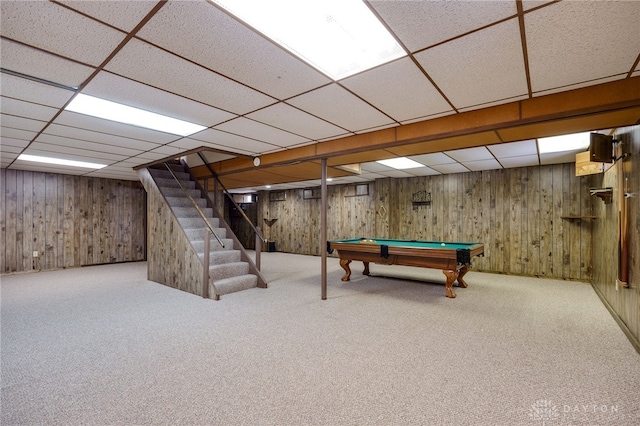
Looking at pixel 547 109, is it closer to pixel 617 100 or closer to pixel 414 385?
pixel 617 100

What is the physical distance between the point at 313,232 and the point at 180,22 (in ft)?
29.3

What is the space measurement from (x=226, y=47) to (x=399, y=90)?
150 centimetres

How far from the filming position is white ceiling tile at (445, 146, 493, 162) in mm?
4945

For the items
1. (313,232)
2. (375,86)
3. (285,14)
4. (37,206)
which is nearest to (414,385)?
(375,86)

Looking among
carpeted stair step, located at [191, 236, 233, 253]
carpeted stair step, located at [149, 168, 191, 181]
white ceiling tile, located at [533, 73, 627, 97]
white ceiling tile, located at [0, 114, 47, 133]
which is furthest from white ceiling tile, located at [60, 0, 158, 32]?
carpeted stair step, located at [149, 168, 191, 181]

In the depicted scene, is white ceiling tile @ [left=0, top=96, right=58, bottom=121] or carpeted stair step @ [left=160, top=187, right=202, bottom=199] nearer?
white ceiling tile @ [left=0, top=96, right=58, bottom=121]

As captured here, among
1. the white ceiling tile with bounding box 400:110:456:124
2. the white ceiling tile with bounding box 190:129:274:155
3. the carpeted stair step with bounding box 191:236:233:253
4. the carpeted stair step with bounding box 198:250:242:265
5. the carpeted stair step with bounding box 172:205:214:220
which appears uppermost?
Answer: the white ceiling tile with bounding box 400:110:456:124

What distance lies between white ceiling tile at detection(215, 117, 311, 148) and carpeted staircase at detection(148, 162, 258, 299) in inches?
68.3

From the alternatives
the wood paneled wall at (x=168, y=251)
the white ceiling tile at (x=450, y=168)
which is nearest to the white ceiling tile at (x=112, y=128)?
the wood paneled wall at (x=168, y=251)

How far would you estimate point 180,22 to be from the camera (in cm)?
168

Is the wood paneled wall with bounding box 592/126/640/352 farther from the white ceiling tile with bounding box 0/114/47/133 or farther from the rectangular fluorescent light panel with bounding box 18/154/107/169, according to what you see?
the rectangular fluorescent light panel with bounding box 18/154/107/169

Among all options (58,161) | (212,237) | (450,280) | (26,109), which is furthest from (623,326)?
(58,161)

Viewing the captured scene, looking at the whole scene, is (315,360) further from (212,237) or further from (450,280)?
(212,237)

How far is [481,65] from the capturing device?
7.15 ft
